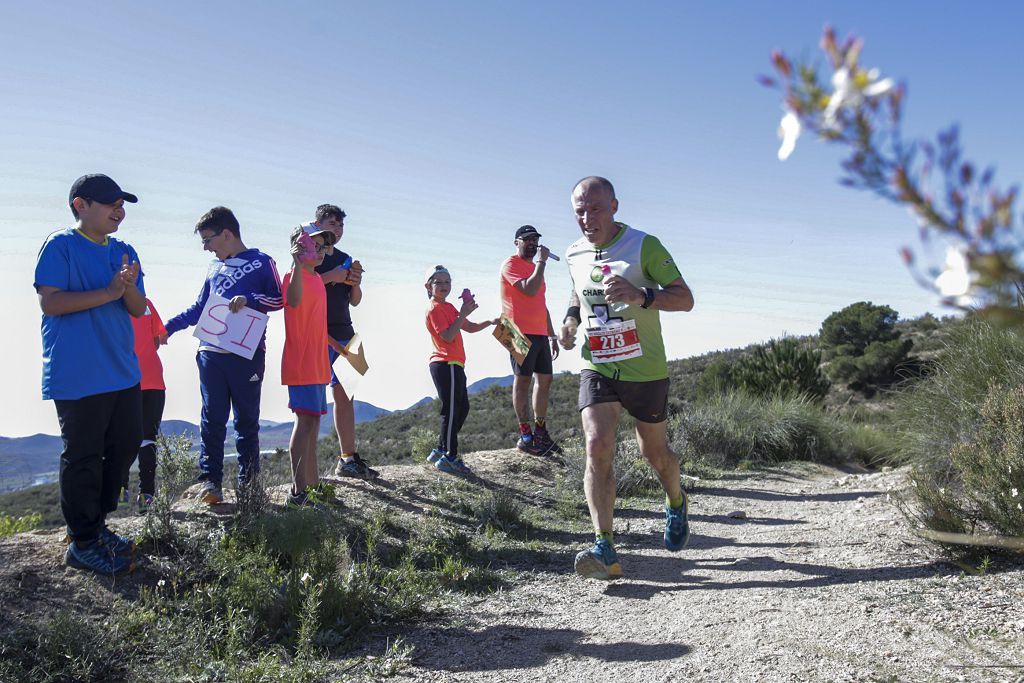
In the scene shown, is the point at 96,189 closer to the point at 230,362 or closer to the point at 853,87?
the point at 230,362

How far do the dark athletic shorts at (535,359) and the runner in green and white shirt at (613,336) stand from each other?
3.09 meters

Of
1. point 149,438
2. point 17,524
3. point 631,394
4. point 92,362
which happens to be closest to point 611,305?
point 631,394

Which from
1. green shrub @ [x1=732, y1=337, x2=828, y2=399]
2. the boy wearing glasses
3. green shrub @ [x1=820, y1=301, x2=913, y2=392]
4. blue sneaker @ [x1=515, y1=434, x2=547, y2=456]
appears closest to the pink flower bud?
the boy wearing glasses

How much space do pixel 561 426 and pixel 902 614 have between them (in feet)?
43.5

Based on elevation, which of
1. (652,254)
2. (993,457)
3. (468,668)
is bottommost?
(468,668)

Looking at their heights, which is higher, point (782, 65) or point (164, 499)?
point (782, 65)

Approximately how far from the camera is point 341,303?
686 cm

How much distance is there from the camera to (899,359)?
20.0m

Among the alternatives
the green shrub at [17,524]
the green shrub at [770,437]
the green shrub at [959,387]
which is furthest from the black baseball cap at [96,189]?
the green shrub at [770,437]

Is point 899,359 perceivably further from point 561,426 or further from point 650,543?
point 650,543

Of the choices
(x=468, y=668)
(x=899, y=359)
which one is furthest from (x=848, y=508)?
(x=899, y=359)

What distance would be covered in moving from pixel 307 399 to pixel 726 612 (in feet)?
10.3

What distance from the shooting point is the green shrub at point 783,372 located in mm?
14234

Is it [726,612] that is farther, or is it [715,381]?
[715,381]
